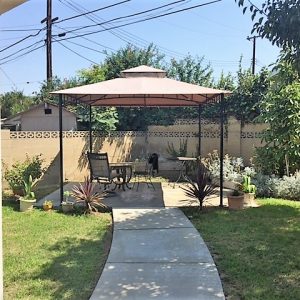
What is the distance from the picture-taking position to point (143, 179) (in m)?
12.4

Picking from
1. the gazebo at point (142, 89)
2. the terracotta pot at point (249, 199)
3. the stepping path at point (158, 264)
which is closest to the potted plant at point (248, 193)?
the terracotta pot at point (249, 199)

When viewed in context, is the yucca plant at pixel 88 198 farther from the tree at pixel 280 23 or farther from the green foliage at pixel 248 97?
the green foliage at pixel 248 97

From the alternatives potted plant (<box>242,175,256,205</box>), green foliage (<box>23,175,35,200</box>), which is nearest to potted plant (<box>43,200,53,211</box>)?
green foliage (<box>23,175,35,200</box>)

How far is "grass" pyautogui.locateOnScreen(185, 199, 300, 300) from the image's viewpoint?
4363 mm

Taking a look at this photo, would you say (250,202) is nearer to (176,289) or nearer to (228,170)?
(228,170)

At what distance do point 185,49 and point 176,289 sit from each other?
15.0 m

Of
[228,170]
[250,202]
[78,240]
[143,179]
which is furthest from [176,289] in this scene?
[143,179]

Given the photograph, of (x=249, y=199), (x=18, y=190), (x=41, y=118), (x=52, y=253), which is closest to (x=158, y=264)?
(x=52, y=253)

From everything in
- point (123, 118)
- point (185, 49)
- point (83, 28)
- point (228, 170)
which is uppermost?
point (83, 28)

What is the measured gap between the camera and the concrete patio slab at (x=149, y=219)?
6926 millimetres

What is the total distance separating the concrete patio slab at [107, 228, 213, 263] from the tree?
278cm

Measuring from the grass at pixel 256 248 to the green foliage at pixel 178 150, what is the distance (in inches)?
198

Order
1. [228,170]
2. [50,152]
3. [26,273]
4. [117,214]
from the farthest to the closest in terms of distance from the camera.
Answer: [50,152], [228,170], [117,214], [26,273]

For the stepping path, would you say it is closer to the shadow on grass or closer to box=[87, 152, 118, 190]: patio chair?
the shadow on grass
